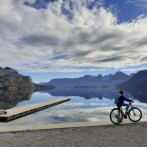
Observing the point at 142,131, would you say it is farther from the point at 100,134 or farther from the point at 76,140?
the point at 76,140

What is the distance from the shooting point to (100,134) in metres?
8.99

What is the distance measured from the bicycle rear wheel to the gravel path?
4.69 feet

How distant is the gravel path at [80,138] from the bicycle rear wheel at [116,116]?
1431 mm

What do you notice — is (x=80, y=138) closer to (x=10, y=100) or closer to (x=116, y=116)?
(x=116, y=116)

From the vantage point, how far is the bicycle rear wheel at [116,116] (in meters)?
11.6

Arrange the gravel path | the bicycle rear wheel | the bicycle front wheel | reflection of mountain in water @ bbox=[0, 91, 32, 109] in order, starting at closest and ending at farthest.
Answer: the gravel path
the bicycle rear wheel
the bicycle front wheel
reflection of mountain in water @ bbox=[0, 91, 32, 109]

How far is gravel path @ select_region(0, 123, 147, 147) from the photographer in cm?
749

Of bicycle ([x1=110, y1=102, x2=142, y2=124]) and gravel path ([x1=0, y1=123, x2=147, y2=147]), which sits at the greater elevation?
bicycle ([x1=110, y1=102, x2=142, y2=124])

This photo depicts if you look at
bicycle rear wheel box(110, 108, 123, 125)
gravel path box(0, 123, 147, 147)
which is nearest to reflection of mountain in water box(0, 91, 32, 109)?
gravel path box(0, 123, 147, 147)

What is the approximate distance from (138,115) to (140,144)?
16.9ft

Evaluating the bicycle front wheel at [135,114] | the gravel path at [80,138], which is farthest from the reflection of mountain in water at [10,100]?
the bicycle front wheel at [135,114]

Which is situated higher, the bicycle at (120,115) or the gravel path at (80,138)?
the bicycle at (120,115)

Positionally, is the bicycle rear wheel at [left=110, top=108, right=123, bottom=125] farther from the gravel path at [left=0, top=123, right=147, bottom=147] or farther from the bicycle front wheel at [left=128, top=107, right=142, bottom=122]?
the gravel path at [left=0, top=123, right=147, bottom=147]

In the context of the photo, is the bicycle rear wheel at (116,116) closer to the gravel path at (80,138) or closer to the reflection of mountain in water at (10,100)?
the gravel path at (80,138)
